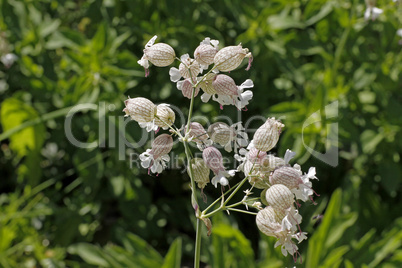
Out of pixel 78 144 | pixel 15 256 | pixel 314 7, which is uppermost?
pixel 314 7

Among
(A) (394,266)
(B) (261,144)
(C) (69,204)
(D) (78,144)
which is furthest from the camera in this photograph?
(C) (69,204)

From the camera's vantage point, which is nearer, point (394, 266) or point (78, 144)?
point (394, 266)

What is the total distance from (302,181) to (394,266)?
1090mm

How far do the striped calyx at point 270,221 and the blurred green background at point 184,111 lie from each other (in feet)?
3.04

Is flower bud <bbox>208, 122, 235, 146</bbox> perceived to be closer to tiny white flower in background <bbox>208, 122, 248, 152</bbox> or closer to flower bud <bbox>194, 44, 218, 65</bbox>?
tiny white flower in background <bbox>208, 122, 248, 152</bbox>

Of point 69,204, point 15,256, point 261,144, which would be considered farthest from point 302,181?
point 15,256

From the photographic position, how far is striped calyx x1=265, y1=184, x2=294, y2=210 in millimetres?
745

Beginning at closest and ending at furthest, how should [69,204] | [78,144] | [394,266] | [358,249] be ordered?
[394,266] < [358,249] < [78,144] < [69,204]

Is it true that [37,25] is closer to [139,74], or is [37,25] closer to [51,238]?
[139,74]

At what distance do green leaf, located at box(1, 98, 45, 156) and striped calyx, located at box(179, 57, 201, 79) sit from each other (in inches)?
A: 48.9

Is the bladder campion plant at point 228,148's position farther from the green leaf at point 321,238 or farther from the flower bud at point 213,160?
the green leaf at point 321,238

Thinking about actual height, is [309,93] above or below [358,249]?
→ above

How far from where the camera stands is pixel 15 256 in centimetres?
210

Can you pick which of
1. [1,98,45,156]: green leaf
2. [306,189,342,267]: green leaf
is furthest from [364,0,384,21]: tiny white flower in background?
[1,98,45,156]: green leaf
